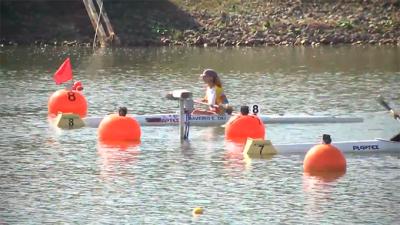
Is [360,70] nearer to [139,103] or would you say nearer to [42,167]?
[139,103]

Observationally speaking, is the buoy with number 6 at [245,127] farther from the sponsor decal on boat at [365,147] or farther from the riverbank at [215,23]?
the riverbank at [215,23]

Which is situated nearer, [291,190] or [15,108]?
[291,190]

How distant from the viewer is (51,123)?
2880cm

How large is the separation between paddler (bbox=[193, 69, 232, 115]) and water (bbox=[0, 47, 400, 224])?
475 millimetres

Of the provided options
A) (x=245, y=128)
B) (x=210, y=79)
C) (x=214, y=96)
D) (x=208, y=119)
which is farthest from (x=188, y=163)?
(x=208, y=119)

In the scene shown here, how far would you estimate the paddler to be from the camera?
2705 cm

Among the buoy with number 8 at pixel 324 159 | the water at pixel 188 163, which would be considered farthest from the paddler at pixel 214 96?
the buoy with number 8 at pixel 324 159

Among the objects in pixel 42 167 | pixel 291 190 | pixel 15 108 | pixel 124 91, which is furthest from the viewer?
pixel 124 91

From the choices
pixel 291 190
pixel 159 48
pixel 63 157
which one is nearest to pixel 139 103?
pixel 63 157

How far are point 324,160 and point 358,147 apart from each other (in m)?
2.30

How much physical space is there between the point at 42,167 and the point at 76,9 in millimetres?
31933

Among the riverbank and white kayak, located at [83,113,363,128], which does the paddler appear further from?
the riverbank

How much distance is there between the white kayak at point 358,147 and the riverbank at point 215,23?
2776 cm

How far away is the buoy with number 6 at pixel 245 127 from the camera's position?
2583 centimetres
